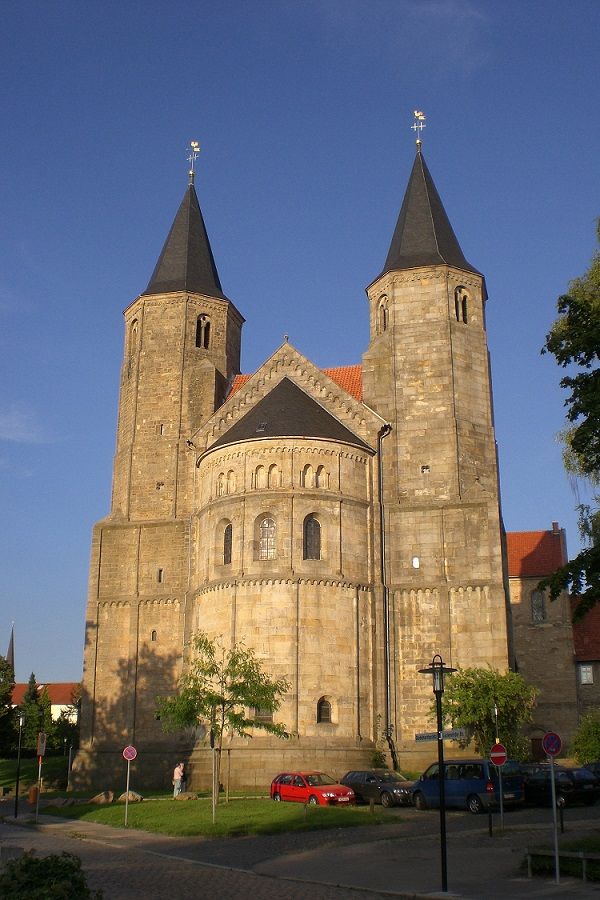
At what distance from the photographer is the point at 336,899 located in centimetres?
1589

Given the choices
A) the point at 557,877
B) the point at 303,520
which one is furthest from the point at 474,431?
the point at 557,877

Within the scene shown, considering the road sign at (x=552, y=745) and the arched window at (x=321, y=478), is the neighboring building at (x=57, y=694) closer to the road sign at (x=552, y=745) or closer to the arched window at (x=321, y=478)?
the arched window at (x=321, y=478)

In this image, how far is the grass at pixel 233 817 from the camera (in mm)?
26516

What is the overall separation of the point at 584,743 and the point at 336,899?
32315mm

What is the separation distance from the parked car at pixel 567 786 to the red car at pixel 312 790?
567 cm

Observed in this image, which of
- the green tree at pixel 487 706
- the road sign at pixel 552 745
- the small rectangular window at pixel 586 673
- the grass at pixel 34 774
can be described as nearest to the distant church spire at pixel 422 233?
the green tree at pixel 487 706

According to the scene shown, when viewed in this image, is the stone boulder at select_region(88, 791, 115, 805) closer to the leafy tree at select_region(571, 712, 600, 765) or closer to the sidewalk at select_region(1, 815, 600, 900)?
the sidewalk at select_region(1, 815, 600, 900)

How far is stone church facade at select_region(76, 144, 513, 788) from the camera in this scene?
138 feet

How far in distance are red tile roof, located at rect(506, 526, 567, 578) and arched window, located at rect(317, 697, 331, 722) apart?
24.6 m

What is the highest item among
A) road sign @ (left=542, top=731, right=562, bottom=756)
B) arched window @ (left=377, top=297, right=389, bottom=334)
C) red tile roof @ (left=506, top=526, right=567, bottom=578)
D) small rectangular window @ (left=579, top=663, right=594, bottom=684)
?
arched window @ (left=377, top=297, right=389, bottom=334)

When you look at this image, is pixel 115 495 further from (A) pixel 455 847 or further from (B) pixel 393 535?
(A) pixel 455 847

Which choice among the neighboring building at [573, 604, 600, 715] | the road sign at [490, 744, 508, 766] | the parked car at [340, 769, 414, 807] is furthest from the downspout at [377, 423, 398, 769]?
the neighboring building at [573, 604, 600, 715]

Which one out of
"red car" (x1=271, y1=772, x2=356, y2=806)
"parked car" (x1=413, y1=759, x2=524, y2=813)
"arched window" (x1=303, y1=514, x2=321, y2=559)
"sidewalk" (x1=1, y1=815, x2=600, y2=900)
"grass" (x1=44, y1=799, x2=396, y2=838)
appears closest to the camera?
"sidewalk" (x1=1, y1=815, x2=600, y2=900)

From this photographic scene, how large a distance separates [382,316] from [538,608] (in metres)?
22.0
